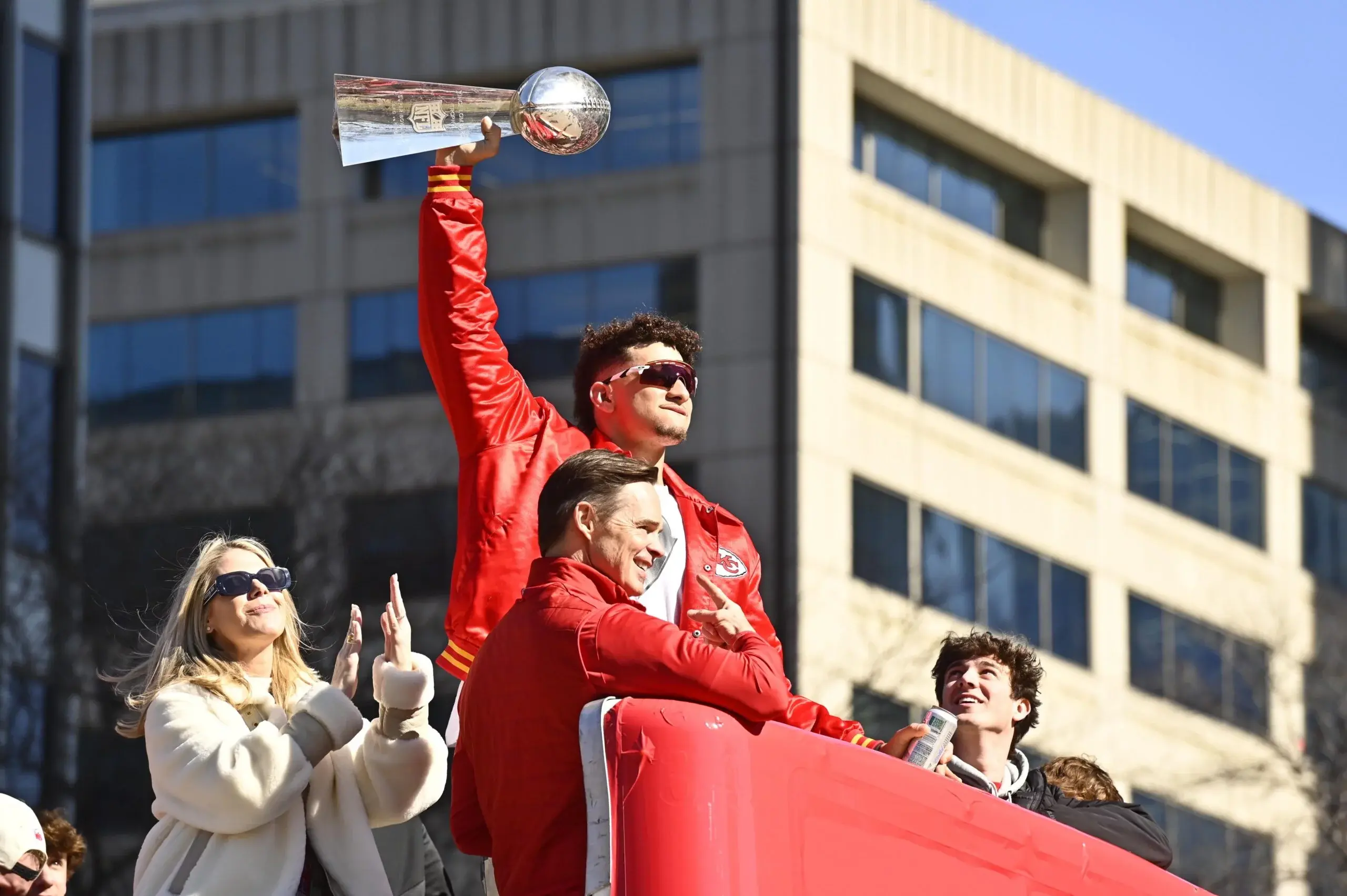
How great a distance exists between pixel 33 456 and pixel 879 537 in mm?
12736

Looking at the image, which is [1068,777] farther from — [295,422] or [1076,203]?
[1076,203]

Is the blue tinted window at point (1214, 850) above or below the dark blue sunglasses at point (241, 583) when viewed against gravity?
below

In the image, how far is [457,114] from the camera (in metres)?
7.82

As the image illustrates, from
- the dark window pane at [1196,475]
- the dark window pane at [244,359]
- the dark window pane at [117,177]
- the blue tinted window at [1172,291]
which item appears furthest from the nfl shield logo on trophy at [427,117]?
the dark window pane at [1196,475]

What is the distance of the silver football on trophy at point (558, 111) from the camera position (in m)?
7.68

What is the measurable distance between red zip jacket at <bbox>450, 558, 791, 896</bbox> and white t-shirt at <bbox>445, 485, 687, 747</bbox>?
1070mm

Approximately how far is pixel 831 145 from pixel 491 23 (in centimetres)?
492

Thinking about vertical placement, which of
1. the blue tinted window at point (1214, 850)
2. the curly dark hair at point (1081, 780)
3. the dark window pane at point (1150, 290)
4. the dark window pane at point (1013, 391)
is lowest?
the blue tinted window at point (1214, 850)

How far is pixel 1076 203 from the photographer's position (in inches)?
1654

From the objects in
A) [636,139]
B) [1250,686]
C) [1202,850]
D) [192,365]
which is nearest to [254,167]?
[192,365]

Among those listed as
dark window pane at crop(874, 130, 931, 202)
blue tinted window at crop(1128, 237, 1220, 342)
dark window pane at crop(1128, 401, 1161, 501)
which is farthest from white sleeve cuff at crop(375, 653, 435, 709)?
blue tinted window at crop(1128, 237, 1220, 342)

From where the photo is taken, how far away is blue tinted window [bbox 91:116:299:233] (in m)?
39.9

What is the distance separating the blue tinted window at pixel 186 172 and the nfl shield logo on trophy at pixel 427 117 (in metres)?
32.4

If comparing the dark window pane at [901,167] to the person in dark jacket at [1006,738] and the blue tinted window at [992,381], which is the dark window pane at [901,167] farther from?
the person in dark jacket at [1006,738]
